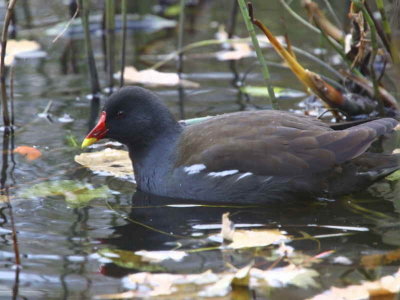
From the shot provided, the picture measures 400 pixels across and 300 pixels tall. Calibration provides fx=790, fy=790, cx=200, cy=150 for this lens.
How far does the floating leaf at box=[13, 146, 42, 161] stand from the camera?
593cm

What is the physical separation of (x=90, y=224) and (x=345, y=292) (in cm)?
181

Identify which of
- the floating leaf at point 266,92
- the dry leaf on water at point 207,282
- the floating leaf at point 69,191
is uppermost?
the floating leaf at point 266,92

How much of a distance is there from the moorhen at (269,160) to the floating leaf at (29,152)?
1095 millimetres

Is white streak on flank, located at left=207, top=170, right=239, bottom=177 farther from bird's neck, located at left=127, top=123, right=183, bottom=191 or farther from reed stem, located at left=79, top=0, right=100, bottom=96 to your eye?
reed stem, located at left=79, top=0, right=100, bottom=96

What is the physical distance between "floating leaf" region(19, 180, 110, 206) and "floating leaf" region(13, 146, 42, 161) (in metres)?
0.59

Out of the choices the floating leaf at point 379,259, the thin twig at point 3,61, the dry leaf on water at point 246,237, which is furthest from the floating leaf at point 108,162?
the floating leaf at point 379,259

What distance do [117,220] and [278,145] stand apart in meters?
1.10

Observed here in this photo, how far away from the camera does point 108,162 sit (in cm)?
582

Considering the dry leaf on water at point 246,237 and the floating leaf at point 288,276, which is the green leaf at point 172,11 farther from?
the floating leaf at point 288,276

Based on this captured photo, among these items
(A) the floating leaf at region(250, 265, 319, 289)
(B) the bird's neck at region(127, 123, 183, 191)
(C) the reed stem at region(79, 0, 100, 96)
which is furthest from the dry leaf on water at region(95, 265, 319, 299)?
(C) the reed stem at region(79, 0, 100, 96)

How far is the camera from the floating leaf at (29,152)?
A: 5927 millimetres

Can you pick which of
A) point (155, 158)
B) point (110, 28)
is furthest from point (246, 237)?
point (110, 28)

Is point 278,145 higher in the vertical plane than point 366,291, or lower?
higher

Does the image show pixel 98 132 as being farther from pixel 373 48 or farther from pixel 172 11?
pixel 172 11
